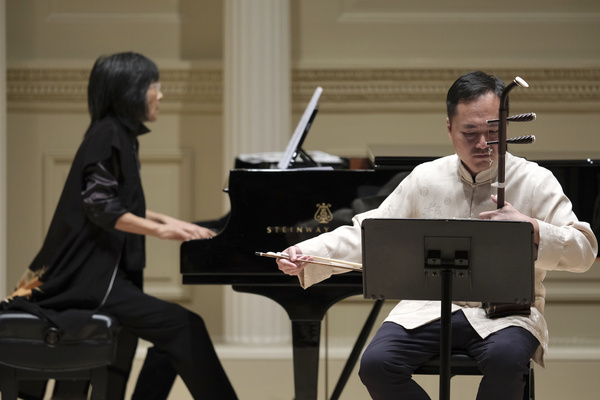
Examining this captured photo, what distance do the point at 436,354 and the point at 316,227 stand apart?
63 centimetres

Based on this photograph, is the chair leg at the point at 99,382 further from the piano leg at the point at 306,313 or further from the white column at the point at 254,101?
the white column at the point at 254,101

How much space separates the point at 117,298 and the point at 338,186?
918mm

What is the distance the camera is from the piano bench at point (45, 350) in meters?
2.91

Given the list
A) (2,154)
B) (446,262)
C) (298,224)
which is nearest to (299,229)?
(298,224)

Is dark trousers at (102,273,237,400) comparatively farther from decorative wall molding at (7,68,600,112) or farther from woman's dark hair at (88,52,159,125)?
decorative wall molding at (7,68,600,112)

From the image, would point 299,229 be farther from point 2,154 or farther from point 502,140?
point 2,154

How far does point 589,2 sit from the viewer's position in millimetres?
4629

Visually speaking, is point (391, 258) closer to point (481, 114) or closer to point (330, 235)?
point (330, 235)

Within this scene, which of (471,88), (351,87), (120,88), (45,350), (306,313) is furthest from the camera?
(351,87)

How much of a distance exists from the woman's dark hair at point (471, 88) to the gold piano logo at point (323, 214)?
1.98 ft

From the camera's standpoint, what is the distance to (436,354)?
7.80 ft

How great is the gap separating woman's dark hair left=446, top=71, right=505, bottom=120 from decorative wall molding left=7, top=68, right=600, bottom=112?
219cm

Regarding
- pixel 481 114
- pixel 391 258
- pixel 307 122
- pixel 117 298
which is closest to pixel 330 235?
pixel 391 258

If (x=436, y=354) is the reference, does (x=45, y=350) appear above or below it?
below
